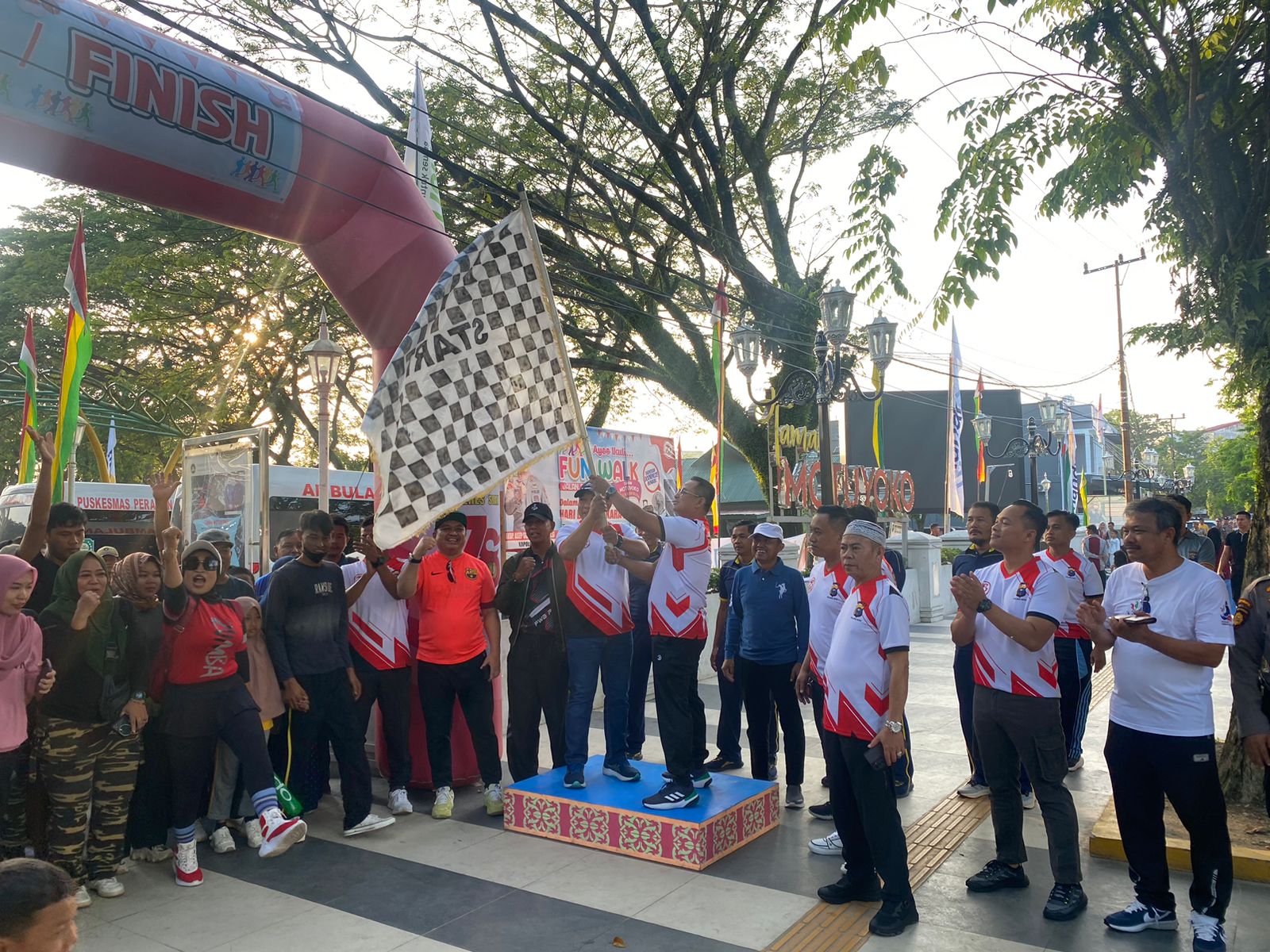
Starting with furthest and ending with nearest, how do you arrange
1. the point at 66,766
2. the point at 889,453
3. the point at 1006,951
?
the point at 889,453
the point at 66,766
the point at 1006,951

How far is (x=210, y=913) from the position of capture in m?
4.52

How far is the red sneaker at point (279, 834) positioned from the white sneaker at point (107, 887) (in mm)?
682

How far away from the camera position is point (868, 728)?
166 inches

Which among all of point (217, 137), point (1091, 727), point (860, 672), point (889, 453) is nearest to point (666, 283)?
point (1091, 727)

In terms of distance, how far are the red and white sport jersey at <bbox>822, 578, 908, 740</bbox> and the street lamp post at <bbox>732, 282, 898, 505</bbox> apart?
15.3ft

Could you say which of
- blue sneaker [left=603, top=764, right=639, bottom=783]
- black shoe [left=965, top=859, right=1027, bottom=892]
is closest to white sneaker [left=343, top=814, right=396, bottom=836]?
blue sneaker [left=603, top=764, right=639, bottom=783]

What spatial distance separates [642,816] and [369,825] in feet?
5.69

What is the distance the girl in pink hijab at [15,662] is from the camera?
429 cm

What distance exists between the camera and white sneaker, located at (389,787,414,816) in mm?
6002

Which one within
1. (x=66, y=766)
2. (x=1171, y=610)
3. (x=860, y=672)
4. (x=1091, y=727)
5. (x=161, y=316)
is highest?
(x=161, y=316)

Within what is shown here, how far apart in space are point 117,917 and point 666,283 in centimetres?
1408

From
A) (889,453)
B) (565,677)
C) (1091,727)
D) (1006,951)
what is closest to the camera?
(1006,951)

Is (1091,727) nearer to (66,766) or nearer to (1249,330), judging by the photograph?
(1249,330)

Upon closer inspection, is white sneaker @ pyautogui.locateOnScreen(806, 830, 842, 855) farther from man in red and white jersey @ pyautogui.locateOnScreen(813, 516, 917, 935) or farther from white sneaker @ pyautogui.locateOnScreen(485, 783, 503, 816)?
white sneaker @ pyautogui.locateOnScreen(485, 783, 503, 816)
